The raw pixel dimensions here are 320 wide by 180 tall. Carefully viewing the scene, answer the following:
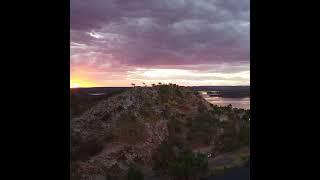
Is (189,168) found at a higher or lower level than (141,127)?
lower

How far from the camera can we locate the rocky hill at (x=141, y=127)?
1238 cm

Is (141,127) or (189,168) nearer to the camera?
(189,168)

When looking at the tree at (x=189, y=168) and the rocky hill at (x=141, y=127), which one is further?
the rocky hill at (x=141, y=127)

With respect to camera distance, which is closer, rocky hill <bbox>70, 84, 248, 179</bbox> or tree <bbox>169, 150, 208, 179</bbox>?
tree <bbox>169, 150, 208, 179</bbox>

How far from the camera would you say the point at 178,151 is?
1248 centimetres

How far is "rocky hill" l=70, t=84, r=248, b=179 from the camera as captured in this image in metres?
12.4

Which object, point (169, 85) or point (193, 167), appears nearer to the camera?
point (193, 167)

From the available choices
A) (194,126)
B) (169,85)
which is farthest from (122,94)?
(194,126)

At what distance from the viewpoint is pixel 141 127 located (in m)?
15.3
